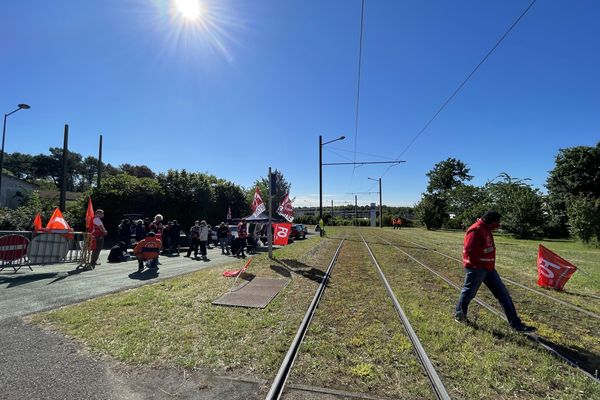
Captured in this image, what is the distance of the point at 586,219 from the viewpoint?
22594mm

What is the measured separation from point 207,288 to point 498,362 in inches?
228

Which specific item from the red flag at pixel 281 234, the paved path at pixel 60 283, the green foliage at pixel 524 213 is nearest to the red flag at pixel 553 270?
the red flag at pixel 281 234

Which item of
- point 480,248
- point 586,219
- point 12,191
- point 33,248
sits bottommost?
point 33,248

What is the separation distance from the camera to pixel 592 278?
9.48m

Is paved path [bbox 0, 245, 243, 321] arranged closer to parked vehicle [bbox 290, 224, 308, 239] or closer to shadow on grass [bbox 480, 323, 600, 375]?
shadow on grass [bbox 480, 323, 600, 375]

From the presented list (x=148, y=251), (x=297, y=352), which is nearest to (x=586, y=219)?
(x=297, y=352)

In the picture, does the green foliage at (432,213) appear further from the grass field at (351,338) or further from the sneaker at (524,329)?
the sneaker at (524,329)

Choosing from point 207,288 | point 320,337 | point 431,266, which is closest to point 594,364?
point 320,337

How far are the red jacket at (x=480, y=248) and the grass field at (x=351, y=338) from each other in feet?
3.20

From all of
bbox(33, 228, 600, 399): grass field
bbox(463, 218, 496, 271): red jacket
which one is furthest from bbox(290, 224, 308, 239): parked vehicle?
bbox(463, 218, 496, 271): red jacket

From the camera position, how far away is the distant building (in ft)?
121

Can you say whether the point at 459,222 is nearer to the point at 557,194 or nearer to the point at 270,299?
the point at 557,194

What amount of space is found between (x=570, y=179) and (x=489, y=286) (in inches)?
1725

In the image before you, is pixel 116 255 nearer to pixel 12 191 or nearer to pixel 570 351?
pixel 570 351
